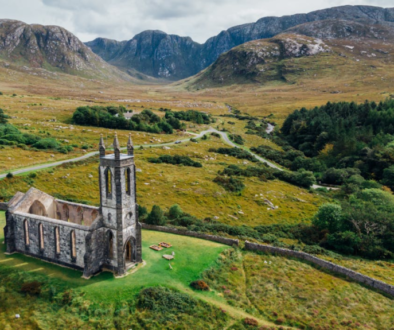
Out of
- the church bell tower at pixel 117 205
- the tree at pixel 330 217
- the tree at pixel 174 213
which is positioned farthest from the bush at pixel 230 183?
the church bell tower at pixel 117 205

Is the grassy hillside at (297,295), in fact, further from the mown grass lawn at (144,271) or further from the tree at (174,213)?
the tree at (174,213)

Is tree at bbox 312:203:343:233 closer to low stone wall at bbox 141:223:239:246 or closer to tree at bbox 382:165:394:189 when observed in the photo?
low stone wall at bbox 141:223:239:246

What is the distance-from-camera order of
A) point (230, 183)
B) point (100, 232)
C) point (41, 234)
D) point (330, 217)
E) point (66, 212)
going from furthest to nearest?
point (230, 183) → point (330, 217) → point (66, 212) → point (41, 234) → point (100, 232)

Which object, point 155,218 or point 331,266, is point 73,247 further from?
point 331,266

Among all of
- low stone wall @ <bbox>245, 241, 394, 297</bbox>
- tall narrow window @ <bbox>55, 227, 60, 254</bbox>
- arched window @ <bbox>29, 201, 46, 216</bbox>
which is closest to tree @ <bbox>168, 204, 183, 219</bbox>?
low stone wall @ <bbox>245, 241, 394, 297</bbox>

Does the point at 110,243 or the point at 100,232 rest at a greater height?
the point at 100,232

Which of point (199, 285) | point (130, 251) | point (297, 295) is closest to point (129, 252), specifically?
point (130, 251)

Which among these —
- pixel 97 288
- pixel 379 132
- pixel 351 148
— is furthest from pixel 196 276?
pixel 379 132
